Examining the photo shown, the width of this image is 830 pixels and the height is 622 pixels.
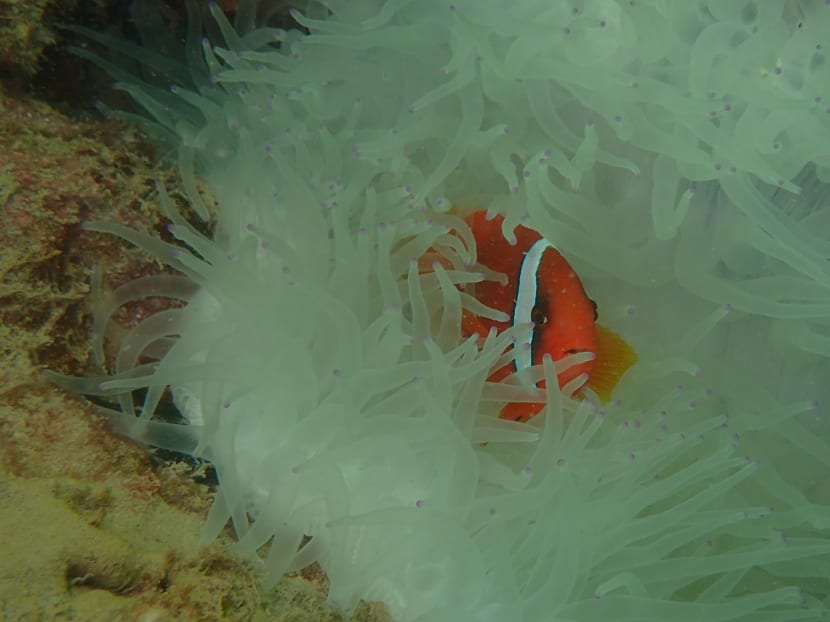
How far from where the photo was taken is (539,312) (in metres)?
1.41

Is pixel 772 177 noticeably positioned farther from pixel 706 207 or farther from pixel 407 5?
pixel 407 5

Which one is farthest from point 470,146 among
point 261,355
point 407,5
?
point 261,355

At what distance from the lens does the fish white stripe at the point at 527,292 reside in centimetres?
138

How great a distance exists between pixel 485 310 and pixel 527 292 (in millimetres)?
118

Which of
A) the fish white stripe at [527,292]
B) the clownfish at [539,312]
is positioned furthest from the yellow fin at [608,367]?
the fish white stripe at [527,292]

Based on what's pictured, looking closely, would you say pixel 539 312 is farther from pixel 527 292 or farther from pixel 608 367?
pixel 608 367

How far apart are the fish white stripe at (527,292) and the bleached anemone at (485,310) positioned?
47 mm

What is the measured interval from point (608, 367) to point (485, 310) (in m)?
0.28

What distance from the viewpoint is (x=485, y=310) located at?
135 centimetres

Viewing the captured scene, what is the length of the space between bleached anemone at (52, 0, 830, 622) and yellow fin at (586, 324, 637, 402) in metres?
0.03

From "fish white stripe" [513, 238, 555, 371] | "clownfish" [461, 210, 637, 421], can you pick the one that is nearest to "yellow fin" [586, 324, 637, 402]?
"clownfish" [461, 210, 637, 421]

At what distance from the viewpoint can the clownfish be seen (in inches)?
54.8

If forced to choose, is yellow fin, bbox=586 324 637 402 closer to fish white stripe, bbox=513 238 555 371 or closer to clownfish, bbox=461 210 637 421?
clownfish, bbox=461 210 637 421

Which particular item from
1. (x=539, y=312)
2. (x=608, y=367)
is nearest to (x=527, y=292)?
(x=539, y=312)
